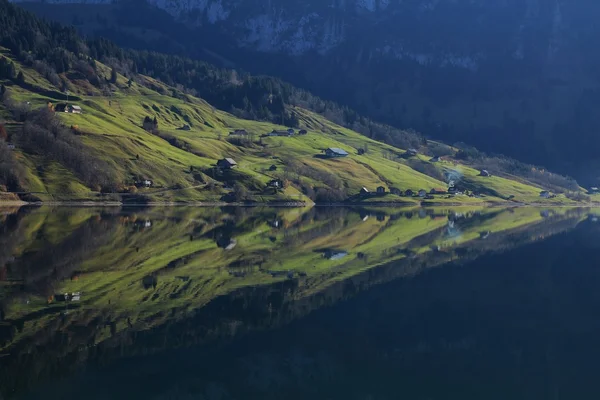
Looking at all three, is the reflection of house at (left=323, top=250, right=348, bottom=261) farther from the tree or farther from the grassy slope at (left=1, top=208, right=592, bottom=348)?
the tree

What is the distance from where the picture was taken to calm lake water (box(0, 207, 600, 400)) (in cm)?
3912

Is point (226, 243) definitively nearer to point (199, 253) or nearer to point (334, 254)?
point (199, 253)

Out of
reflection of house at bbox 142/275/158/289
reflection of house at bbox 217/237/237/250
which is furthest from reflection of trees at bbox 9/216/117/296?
reflection of house at bbox 217/237/237/250

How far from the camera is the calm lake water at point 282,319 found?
39.1 metres

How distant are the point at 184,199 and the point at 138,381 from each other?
463 ft

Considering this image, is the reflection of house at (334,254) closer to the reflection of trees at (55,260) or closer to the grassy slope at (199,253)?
the grassy slope at (199,253)

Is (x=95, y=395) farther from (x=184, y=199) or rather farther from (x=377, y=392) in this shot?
(x=184, y=199)

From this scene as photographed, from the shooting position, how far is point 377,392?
3903 centimetres

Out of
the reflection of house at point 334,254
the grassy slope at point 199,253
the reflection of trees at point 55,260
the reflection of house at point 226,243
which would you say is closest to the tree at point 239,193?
the grassy slope at point 199,253

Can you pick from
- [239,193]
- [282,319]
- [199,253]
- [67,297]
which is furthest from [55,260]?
[239,193]

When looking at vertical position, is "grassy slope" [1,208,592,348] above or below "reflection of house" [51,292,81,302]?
below

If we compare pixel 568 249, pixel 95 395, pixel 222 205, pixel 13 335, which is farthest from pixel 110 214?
pixel 95 395

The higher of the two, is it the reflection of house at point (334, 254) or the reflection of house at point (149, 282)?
the reflection of house at point (149, 282)

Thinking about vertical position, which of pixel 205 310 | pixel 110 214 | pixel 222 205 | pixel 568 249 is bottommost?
pixel 222 205
